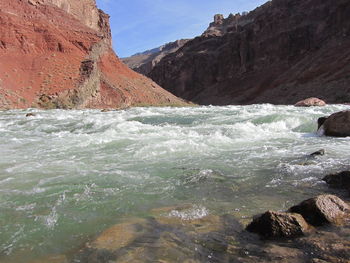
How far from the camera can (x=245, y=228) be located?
4.09 m

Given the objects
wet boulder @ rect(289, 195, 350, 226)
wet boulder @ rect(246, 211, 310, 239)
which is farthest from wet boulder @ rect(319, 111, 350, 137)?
wet boulder @ rect(246, 211, 310, 239)

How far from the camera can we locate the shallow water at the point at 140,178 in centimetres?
443

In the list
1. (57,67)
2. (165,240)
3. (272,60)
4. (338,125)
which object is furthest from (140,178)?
(272,60)

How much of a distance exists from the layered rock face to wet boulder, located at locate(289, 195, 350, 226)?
4185 centimetres

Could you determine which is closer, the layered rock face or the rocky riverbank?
the rocky riverbank

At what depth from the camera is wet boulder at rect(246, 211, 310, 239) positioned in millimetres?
3816

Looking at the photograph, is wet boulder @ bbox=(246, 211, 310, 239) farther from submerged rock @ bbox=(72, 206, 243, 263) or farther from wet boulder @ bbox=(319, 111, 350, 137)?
wet boulder @ bbox=(319, 111, 350, 137)

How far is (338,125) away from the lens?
10.7m

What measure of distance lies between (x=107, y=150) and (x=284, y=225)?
244 inches

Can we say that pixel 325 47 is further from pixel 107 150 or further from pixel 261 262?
pixel 261 262

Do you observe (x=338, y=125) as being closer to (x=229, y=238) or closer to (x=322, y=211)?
(x=322, y=211)

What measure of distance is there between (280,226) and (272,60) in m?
74.0

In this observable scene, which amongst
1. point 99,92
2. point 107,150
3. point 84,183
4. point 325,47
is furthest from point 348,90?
point 84,183

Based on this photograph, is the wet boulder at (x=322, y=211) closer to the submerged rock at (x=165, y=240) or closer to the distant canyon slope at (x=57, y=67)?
the submerged rock at (x=165, y=240)
